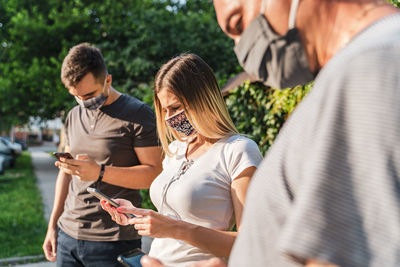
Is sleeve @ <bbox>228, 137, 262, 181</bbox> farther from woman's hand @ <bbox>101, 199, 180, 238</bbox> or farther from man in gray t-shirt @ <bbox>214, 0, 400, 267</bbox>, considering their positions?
man in gray t-shirt @ <bbox>214, 0, 400, 267</bbox>

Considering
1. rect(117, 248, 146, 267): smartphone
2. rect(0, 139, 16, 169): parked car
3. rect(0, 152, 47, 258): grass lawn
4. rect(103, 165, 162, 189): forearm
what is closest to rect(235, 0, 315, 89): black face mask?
rect(117, 248, 146, 267): smartphone

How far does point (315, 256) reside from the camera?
0.67 metres

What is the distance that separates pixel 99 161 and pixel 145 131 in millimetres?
373

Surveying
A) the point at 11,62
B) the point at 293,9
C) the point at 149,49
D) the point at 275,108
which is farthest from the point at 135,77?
the point at 293,9

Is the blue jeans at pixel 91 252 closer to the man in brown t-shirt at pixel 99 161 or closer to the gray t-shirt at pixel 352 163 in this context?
the man in brown t-shirt at pixel 99 161

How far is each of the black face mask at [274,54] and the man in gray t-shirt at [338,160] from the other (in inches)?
1.0

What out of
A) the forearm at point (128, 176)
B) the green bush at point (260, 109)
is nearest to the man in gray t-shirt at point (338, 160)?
the forearm at point (128, 176)

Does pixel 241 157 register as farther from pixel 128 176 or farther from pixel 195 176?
pixel 128 176

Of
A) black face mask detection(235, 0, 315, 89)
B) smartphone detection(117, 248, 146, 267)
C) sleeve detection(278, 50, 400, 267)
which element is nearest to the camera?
sleeve detection(278, 50, 400, 267)

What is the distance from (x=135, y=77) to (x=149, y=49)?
0.91m

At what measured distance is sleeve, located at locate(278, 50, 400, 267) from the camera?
2.13ft

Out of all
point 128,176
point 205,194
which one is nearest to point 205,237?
point 205,194

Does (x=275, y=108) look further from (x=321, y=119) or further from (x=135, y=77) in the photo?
(x=135, y=77)

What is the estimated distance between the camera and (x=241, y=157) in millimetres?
1849
